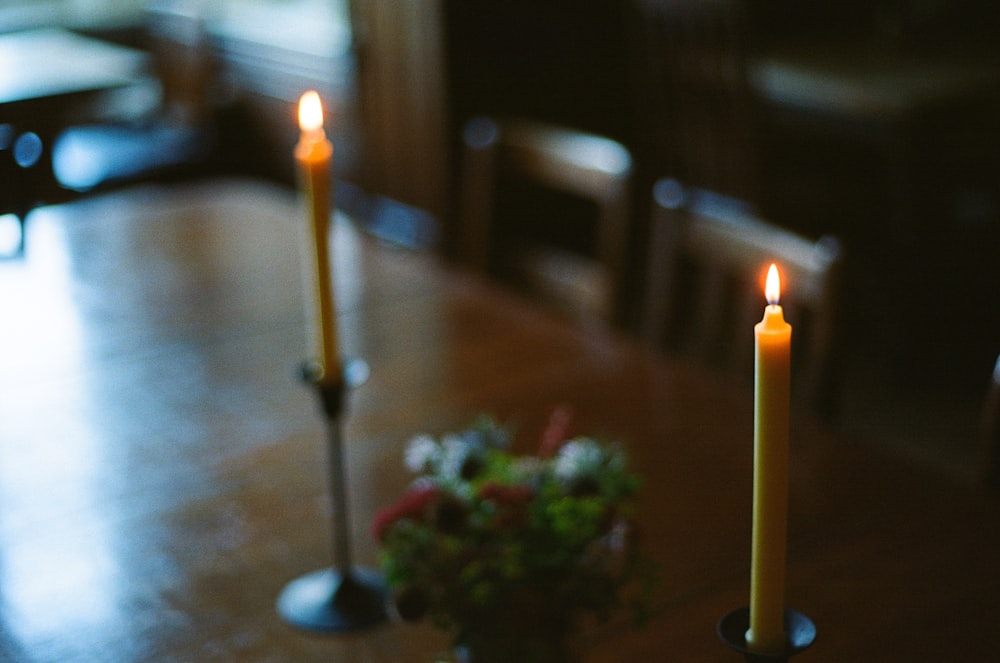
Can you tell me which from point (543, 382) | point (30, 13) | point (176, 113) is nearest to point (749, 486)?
point (543, 382)

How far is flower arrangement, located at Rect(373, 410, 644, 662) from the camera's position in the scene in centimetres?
78

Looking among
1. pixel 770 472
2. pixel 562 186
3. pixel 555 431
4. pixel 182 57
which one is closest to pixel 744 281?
pixel 562 186

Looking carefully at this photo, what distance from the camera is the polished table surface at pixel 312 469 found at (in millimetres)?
1053

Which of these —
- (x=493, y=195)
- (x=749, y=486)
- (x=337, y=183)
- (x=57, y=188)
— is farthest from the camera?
(x=337, y=183)

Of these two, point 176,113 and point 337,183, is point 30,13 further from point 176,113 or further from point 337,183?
point 337,183

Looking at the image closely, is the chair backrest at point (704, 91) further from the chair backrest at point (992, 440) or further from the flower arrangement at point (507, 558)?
the flower arrangement at point (507, 558)

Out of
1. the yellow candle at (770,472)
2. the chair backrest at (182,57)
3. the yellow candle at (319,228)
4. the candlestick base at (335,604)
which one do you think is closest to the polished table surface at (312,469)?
the candlestick base at (335,604)

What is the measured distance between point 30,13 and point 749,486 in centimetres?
426

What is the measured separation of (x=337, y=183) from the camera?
4141 millimetres

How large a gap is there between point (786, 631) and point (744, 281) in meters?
1.05

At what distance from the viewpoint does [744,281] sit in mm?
1676

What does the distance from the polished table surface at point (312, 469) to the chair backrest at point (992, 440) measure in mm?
44

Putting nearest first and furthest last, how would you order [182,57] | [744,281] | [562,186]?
[744,281], [562,186], [182,57]

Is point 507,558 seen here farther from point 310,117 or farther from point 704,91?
point 704,91
